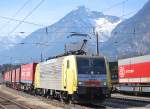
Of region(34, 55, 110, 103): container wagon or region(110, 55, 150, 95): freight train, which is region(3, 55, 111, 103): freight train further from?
region(110, 55, 150, 95): freight train

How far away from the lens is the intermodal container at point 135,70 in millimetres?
39906

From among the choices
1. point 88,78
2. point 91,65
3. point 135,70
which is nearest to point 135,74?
point 135,70

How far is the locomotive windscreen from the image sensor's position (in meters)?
27.5

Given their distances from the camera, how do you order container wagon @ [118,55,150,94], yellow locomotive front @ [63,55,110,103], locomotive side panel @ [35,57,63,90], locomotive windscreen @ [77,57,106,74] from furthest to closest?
container wagon @ [118,55,150,94] → locomotive side panel @ [35,57,63,90] → locomotive windscreen @ [77,57,106,74] → yellow locomotive front @ [63,55,110,103]

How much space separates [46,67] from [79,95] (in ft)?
36.3

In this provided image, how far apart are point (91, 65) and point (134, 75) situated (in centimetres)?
1576

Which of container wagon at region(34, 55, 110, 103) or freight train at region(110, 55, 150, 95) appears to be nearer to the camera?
container wagon at region(34, 55, 110, 103)

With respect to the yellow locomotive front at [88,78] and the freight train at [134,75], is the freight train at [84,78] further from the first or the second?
the freight train at [134,75]

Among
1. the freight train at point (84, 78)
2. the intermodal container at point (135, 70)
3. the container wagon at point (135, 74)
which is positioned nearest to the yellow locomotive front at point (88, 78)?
the freight train at point (84, 78)

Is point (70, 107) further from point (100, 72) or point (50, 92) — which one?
point (50, 92)

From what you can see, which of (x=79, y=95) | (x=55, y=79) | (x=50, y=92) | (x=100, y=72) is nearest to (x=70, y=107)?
(x=79, y=95)

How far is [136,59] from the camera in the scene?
42469mm

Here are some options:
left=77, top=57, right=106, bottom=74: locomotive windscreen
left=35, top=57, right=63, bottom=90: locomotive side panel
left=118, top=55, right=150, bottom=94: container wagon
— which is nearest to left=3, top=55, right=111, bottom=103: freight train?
left=77, top=57, right=106, bottom=74: locomotive windscreen

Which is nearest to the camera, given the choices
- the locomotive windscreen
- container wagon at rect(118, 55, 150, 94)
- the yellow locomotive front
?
the yellow locomotive front
